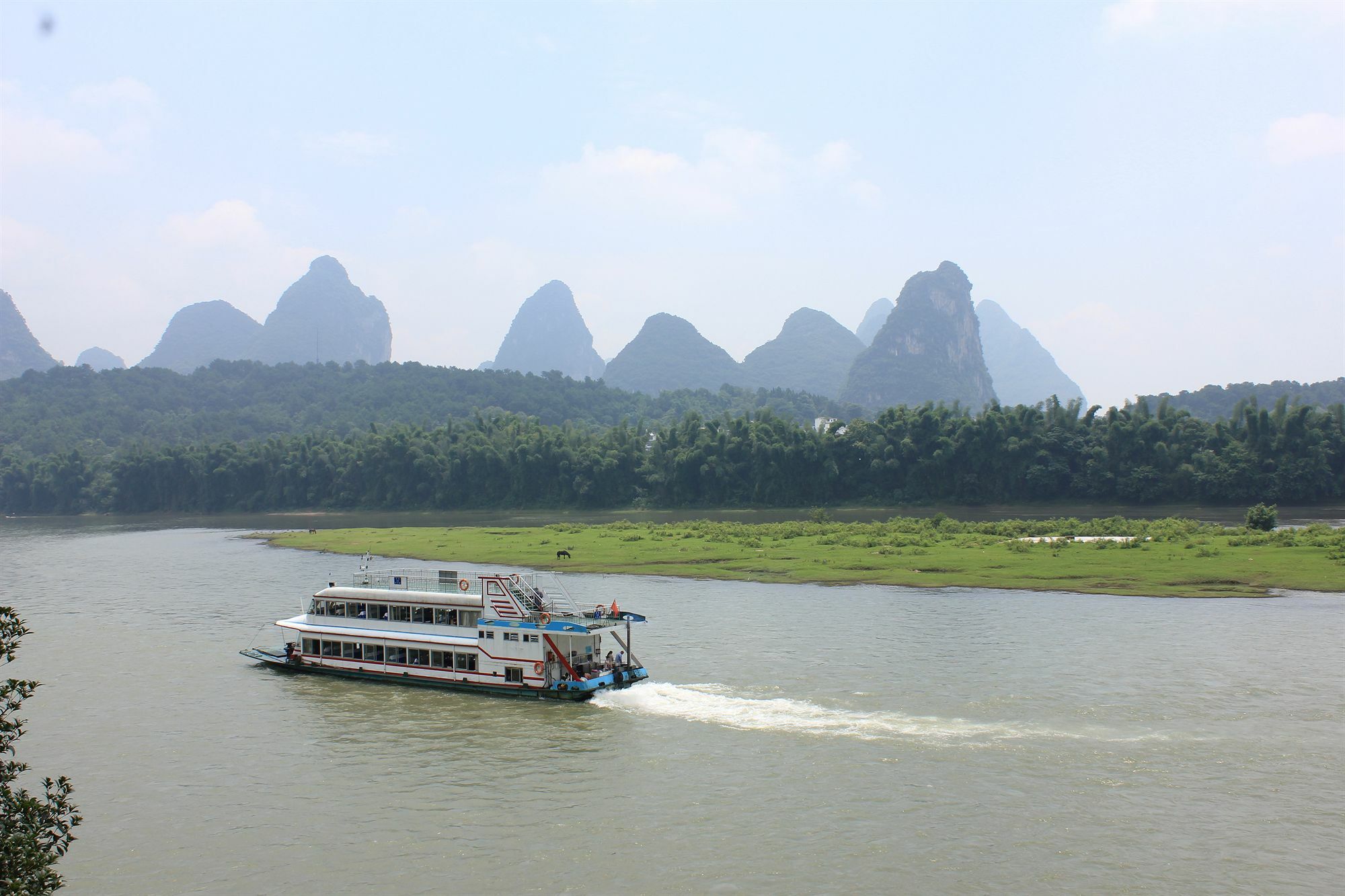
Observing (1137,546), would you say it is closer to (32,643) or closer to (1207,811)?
(1207,811)

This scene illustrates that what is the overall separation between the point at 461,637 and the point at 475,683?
6.09ft

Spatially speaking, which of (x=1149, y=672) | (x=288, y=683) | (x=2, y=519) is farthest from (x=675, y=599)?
(x=2, y=519)

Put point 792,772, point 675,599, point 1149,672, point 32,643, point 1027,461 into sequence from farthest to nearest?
1. point 1027,461
2. point 675,599
3. point 32,643
4. point 1149,672
5. point 792,772

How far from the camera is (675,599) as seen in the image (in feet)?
175

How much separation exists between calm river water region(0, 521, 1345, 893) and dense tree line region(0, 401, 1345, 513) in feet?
244

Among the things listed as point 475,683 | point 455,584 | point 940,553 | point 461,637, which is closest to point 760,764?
point 475,683

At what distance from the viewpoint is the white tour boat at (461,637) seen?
35375 mm

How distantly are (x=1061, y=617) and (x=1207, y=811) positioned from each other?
906 inches

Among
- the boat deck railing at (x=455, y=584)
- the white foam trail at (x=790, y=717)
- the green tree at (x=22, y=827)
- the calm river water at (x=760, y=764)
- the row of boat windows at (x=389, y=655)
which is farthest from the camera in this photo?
the row of boat windows at (x=389, y=655)

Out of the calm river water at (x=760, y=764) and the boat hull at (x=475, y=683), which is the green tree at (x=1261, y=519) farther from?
the boat hull at (x=475, y=683)

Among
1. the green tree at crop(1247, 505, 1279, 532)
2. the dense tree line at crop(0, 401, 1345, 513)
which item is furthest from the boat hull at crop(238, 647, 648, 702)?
the dense tree line at crop(0, 401, 1345, 513)

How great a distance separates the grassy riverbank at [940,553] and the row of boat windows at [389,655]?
26438 millimetres

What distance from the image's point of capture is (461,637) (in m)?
37.2

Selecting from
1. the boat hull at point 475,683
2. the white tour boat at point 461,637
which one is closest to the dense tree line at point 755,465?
the white tour boat at point 461,637
